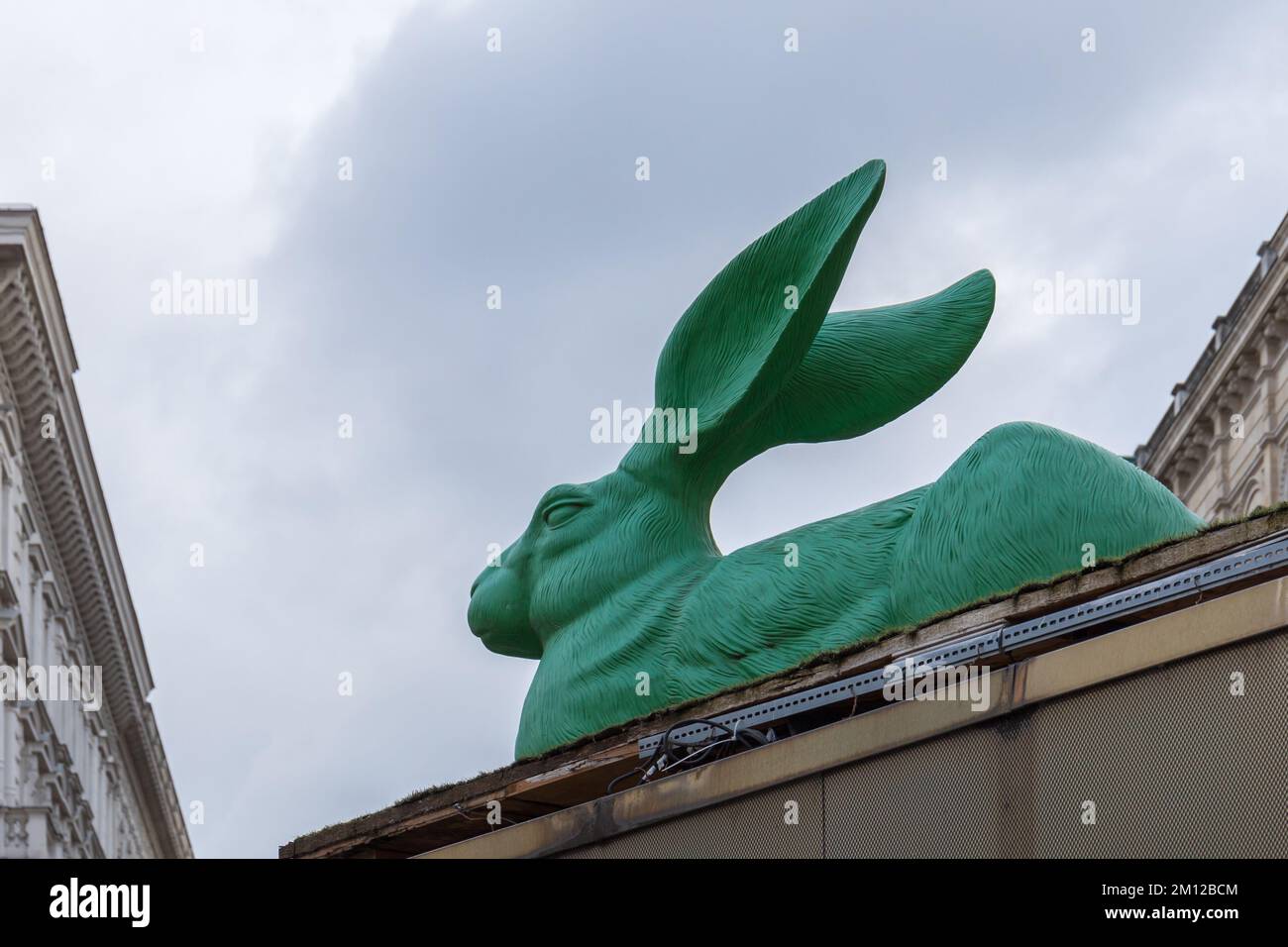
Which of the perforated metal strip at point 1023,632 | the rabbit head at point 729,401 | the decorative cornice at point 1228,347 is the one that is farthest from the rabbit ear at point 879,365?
the decorative cornice at point 1228,347

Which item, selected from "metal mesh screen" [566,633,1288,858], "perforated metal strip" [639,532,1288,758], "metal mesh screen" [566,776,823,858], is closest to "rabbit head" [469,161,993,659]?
"perforated metal strip" [639,532,1288,758]

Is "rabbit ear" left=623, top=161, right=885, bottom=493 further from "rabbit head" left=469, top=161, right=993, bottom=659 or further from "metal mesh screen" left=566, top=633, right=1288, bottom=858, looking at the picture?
"metal mesh screen" left=566, top=633, right=1288, bottom=858

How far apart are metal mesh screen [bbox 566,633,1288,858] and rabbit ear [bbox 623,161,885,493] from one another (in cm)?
334

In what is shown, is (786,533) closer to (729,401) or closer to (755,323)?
(729,401)

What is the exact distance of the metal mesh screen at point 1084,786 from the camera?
5.81m

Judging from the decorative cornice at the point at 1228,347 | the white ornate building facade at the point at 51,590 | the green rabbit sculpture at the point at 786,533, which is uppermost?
the decorative cornice at the point at 1228,347

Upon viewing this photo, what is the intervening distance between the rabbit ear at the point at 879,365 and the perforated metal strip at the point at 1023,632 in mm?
2948

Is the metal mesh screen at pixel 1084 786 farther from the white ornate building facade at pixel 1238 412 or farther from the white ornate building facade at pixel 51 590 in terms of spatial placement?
the white ornate building facade at pixel 1238 412

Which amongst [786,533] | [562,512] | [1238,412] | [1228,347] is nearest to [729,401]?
[786,533]

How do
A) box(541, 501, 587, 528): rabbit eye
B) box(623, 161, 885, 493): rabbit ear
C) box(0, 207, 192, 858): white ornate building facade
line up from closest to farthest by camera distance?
box(623, 161, 885, 493): rabbit ear → box(541, 501, 587, 528): rabbit eye → box(0, 207, 192, 858): white ornate building facade

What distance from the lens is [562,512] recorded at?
1073 centimetres

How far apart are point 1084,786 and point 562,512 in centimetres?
492

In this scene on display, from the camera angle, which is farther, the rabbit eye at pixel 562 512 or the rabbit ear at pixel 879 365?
the rabbit eye at pixel 562 512

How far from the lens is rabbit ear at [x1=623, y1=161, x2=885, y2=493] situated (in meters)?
9.70
